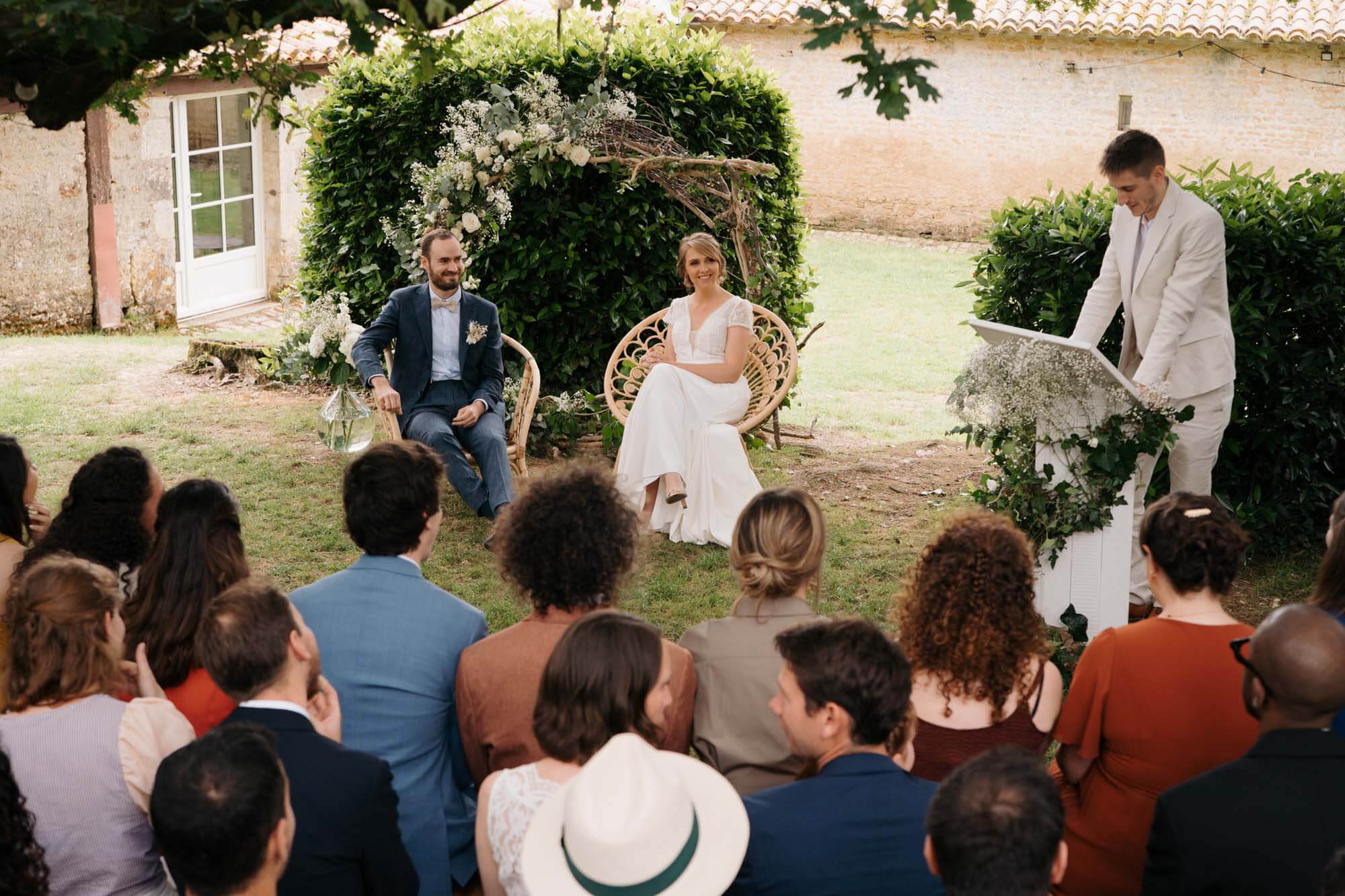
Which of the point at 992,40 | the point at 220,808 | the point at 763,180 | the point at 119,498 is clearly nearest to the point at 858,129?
the point at 992,40

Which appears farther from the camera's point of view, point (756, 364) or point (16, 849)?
point (756, 364)

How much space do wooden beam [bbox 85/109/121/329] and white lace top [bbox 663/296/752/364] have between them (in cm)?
721

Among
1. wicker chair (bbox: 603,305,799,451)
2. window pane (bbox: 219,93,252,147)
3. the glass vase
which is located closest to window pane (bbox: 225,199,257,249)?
window pane (bbox: 219,93,252,147)

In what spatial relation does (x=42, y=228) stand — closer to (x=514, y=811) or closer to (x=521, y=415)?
(x=521, y=415)

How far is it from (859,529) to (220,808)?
5.26 meters

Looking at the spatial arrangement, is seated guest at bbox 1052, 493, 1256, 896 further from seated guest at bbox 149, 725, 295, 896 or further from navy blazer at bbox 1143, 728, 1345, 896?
seated guest at bbox 149, 725, 295, 896

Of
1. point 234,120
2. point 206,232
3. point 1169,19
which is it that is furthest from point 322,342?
point 1169,19

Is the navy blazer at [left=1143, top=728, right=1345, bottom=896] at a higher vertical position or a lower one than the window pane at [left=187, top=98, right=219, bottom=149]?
lower

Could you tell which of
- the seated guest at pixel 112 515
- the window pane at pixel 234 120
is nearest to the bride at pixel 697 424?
the seated guest at pixel 112 515

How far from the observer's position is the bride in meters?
6.65

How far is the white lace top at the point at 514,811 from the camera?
96.9 inches

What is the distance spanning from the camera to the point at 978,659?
9.61 feet

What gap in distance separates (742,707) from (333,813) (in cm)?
104

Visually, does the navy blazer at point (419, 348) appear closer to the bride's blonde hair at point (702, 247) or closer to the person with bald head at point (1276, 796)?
the bride's blonde hair at point (702, 247)
